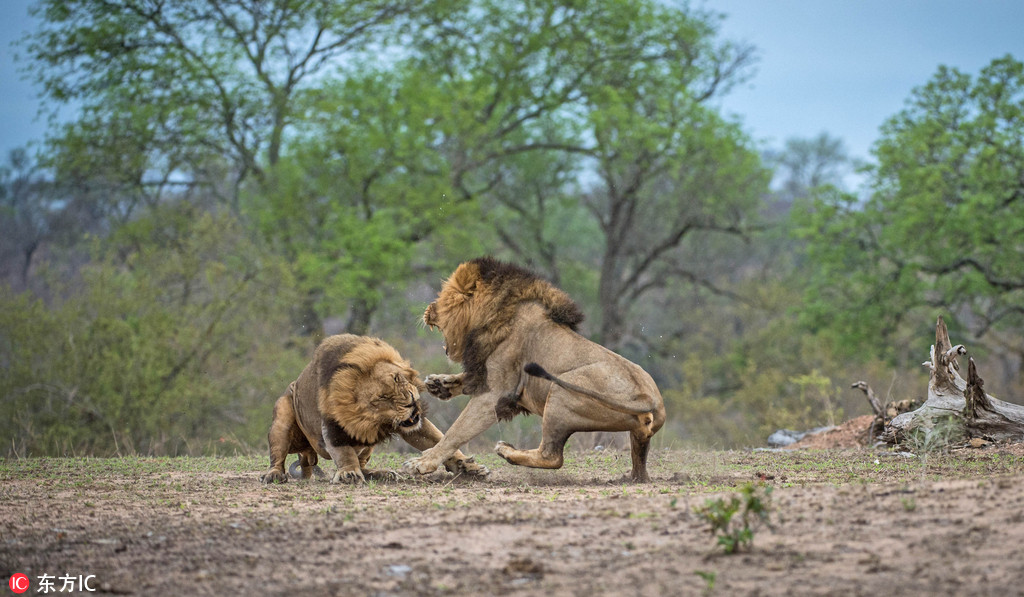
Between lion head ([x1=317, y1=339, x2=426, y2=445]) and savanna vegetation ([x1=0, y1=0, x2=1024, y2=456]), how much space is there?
37.5 feet

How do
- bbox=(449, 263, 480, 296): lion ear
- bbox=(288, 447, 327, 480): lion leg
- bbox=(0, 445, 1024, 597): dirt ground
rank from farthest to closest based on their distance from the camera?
bbox=(288, 447, 327, 480): lion leg, bbox=(449, 263, 480, 296): lion ear, bbox=(0, 445, 1024, 597): dirt ground

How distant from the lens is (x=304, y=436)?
7.80m

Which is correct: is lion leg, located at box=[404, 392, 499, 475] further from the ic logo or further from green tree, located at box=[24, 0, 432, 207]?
green tree, located at box=[24, 0, 432, 207]

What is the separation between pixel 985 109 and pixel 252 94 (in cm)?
2264

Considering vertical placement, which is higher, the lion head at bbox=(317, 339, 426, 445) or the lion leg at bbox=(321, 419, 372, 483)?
the lion head at bbox=(317, 339, 426, 445)

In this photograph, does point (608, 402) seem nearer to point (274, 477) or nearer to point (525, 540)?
point (525, 540)

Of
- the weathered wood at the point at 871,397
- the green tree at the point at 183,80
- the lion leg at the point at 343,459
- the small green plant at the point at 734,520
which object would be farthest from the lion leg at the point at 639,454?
the green tree at the point at 183,80

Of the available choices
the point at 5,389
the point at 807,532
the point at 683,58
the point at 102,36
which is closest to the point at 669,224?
the point at 683,58

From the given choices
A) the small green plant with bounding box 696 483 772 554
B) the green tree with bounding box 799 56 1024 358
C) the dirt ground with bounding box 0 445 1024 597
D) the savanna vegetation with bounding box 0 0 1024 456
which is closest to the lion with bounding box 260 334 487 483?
the dirt ground with bounding box 0 445 1024 597

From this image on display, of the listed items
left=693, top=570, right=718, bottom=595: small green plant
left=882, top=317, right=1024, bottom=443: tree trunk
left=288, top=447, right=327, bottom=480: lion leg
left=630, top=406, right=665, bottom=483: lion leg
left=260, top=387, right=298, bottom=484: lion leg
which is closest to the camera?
left=693, top=570, right=718, bottom=595: small green plant

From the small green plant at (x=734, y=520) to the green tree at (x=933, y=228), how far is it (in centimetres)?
2498

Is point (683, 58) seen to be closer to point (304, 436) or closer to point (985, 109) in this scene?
point (985, 109)

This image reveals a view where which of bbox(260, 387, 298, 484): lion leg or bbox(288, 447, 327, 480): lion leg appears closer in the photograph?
bbox(260, 387, 298, 484): lion leg

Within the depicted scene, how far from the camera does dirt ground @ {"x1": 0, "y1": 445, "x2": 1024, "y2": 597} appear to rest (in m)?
3.83
